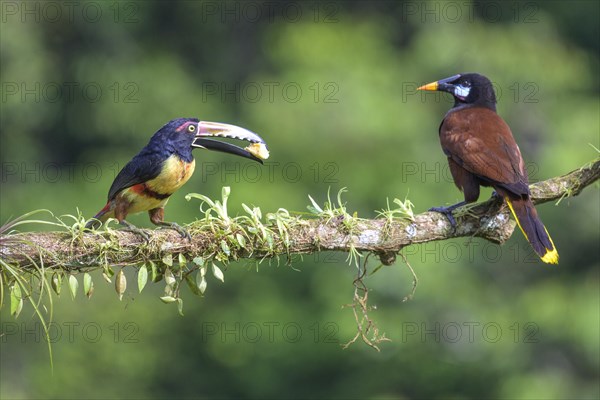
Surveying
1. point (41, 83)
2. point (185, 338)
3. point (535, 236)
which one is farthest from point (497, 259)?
point (535, 236)

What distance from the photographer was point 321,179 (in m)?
12.8

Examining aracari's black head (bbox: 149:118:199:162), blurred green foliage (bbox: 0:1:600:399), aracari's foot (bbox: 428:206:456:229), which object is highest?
aracari's black head (bbox: 149:118:199:162)

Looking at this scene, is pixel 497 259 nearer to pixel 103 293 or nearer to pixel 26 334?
pixel 103 293

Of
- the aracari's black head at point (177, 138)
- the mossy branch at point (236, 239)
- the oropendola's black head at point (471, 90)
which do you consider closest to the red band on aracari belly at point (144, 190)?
the aracari's black head at point (177, 138)

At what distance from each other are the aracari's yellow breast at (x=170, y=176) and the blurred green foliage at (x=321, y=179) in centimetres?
654

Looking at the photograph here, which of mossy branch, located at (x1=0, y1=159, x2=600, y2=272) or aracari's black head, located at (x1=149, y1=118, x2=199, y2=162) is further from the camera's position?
aracari's black head, located at (x1=149, y1=118, x2=199, y2=162)

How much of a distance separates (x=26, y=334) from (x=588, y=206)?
597cm

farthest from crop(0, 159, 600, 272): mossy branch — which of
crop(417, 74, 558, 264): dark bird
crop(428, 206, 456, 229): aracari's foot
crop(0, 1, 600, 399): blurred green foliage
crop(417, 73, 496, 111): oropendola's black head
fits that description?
crop(0, 1, 600, 399): blurred green foliage

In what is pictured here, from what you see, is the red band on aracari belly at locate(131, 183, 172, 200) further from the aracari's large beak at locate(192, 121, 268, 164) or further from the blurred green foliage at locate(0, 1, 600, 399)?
the blurred green foliage at locate(0, 1, 600, 399)

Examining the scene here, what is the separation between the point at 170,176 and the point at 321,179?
7.91m

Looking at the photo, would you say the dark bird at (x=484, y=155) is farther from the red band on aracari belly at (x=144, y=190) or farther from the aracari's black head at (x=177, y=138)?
the red band on aracari belly at (x=144, y=190)

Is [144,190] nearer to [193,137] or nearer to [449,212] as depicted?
[193,137]

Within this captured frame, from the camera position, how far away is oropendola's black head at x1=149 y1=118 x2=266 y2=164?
4.94 meters

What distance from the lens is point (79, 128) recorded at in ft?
52.6
